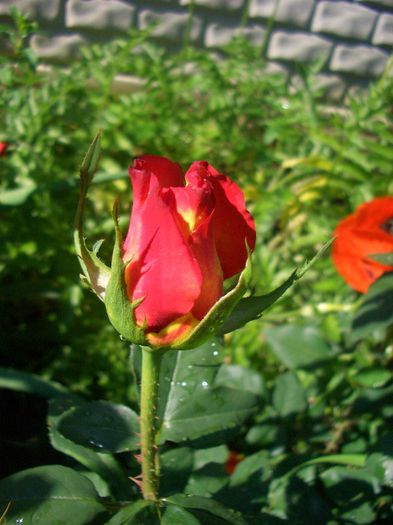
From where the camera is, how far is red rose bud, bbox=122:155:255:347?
36 centimetres

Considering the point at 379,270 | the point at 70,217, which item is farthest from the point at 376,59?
the point at 379,270

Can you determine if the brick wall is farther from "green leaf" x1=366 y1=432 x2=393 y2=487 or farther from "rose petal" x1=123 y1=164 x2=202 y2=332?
"rose petal" x1=123 y1=164 x2=202 y2=332

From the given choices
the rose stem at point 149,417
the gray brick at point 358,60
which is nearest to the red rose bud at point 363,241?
the rose stem at point 149,417

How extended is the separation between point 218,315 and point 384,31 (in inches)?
94.8

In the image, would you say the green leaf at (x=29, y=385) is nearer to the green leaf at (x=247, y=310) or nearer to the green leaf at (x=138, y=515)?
the green leaf at (x=138, y=515)

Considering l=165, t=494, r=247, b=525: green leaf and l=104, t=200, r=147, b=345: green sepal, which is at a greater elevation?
l=104, t=200, r=147, b=345: green sepal

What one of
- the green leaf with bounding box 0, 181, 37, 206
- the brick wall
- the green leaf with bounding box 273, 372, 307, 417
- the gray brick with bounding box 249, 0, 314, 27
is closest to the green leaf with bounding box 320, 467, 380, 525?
the green leaf with bounding box 273, 372, 307, 417

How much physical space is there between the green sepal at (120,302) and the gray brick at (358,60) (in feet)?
7.67

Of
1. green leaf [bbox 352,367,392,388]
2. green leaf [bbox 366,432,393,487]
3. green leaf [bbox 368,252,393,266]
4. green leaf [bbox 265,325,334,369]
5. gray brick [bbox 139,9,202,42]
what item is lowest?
gray brick [bbox 139,9,202,42]

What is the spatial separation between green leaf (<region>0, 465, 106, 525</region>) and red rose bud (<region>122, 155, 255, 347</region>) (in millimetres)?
160

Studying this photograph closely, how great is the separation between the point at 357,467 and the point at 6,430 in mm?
538

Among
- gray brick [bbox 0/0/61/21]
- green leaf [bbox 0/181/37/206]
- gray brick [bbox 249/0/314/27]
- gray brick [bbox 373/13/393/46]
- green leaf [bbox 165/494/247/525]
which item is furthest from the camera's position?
gray brick [bbox 373/13/393/46]

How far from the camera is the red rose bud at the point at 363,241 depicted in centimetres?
78

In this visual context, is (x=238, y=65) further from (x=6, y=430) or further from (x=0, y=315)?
(x=6, y=430)
